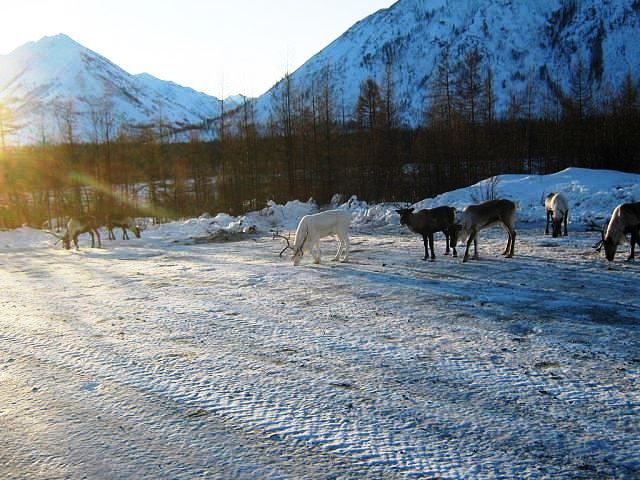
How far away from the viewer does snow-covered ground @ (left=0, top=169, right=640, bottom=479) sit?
11.8 ft

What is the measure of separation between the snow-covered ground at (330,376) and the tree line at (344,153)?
1195 inches

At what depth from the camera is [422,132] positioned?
43.9 meters

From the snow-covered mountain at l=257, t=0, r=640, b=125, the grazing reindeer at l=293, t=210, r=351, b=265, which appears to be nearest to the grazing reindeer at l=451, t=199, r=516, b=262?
the grazing reindeer at l=293, t=210, r=351, b=265

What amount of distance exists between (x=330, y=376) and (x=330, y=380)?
0.11 meters

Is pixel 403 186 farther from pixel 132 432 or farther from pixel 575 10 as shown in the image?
pixel 575 10

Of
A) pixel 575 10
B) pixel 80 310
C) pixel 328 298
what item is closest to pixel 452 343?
pixel 328 298

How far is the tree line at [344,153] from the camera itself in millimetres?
40406

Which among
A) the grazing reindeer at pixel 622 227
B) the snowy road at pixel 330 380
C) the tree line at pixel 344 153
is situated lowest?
the snowy road at pixel 330 380

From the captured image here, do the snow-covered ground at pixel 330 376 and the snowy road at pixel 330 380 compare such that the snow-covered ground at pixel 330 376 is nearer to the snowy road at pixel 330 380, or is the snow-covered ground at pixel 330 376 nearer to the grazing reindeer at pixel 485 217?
the snowy road at pixel 330 380

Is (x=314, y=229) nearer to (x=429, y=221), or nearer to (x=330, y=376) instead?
(x=429, y=221)

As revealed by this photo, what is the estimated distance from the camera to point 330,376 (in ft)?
16.8

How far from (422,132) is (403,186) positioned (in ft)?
22.7

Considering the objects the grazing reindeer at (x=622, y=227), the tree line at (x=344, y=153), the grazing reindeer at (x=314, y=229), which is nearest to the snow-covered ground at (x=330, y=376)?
the grazing reindeer at (x=622, y=227)

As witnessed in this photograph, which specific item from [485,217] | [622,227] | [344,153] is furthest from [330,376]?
[344,153]
